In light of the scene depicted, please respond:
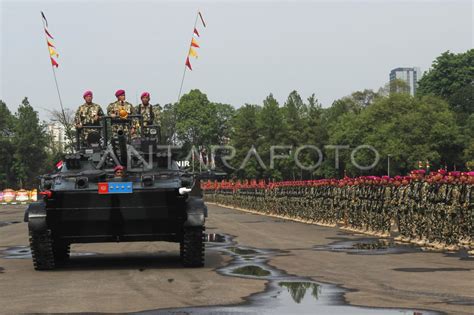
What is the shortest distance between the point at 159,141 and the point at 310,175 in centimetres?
10682

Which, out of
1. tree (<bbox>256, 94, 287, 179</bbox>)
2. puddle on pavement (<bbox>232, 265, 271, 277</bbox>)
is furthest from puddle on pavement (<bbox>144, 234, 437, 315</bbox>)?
tree (<bbox>256, 94, 287, 179</bbox>)

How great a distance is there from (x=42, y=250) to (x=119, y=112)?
11.1ft

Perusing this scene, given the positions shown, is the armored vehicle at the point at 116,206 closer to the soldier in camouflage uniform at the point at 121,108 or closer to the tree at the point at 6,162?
the soldier in camouflage uniform at the point at 121,108

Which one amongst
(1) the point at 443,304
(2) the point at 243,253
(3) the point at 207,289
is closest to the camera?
(1) the point at 443,304

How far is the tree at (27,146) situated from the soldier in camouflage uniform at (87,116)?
12246 cm

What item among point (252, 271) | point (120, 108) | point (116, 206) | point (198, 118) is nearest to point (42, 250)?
point (116, 206)

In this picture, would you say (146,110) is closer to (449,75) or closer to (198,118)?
(449,75)

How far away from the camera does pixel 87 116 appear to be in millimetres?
17703

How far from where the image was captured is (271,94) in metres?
131

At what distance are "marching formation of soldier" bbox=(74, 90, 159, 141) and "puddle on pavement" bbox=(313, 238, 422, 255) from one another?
555 centimetres

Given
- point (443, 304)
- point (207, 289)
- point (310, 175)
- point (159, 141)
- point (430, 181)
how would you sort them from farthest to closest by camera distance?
point (310, 175)
point (430, 181)
point (159, 141)
point (207, 289)
point (443, 304)

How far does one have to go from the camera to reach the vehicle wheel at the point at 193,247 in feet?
50.3

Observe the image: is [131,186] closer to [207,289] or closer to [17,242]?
[207,289]

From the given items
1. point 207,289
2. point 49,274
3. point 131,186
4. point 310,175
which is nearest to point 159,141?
point 131,186
